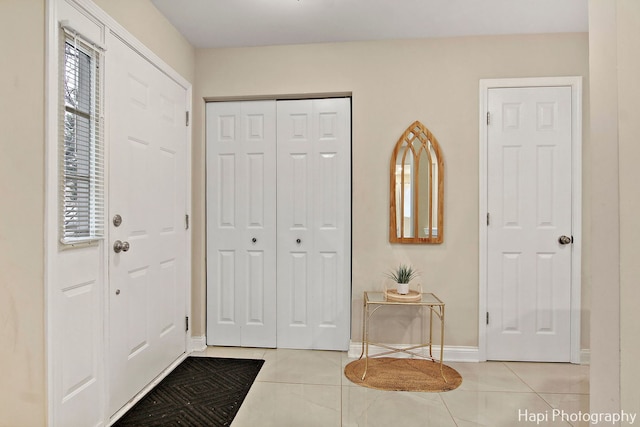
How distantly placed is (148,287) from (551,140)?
3.12m

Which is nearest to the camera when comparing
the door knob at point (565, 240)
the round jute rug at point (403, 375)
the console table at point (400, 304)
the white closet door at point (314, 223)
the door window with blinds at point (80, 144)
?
the door window with blinds at point (80, 144)

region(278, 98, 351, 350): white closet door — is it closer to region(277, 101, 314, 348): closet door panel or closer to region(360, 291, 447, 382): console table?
region(277, 101, 314, 348): closet door panel

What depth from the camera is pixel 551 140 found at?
2650 millimetres

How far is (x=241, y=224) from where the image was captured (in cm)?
293

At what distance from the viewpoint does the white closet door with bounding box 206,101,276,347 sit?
2904mm

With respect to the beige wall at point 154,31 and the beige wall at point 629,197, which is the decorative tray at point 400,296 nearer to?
the beige wall at point 629,197

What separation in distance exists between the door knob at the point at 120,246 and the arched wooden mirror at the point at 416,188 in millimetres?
1854

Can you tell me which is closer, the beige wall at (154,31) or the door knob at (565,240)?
the beige wall at (154,31)

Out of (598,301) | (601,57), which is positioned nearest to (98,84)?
(601,57)

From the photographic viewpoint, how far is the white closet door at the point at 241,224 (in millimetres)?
2904

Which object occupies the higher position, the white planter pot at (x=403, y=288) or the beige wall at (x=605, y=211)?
the beige wall at (x=605, y=211)

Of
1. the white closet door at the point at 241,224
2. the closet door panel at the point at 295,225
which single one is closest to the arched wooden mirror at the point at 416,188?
the closet door panel at the point at 295,225
